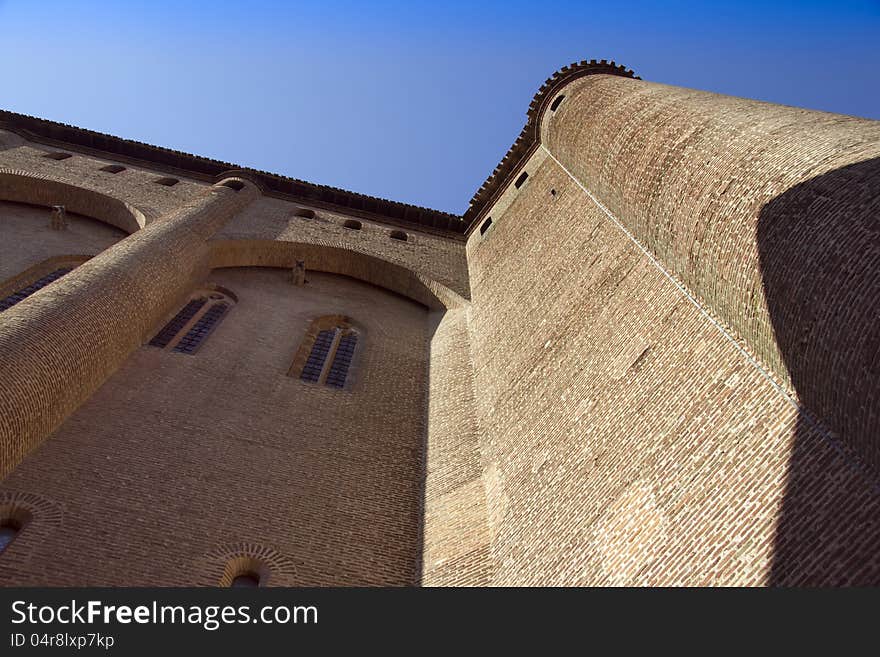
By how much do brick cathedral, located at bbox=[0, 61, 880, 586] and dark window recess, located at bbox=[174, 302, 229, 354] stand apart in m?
0.04

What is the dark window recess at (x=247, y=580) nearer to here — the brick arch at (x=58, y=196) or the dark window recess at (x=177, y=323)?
the dark window recess at (x=177, y=323)

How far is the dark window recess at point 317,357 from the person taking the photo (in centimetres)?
980

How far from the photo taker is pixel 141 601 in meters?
3.29

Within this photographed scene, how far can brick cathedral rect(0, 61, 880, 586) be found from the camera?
448cm

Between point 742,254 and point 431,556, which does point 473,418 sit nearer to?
point 431,556

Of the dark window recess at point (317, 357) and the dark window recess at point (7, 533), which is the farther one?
the dark window recess at point (317, 357)

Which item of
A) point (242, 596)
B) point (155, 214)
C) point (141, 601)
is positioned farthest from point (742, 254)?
point (155, 214)

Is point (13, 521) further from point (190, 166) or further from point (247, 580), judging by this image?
point (190, 166)

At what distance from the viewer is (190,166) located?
1622 cm

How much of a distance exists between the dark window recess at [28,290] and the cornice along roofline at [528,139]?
9.71m

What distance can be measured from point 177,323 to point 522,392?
570cm

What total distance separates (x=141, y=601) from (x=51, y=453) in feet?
13.7

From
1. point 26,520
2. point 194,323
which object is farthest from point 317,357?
point 26,520

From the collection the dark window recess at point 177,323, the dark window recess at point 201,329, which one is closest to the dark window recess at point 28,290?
the dark window recess at point 177,323
